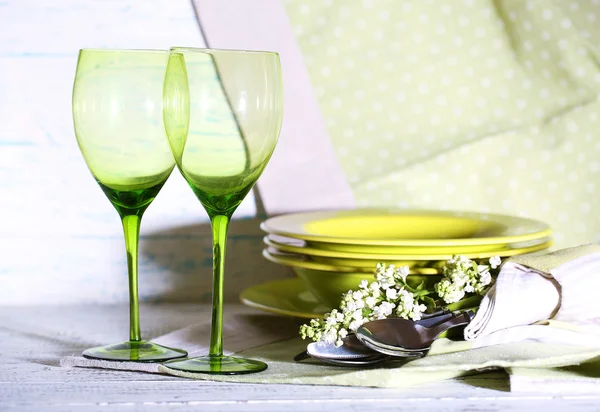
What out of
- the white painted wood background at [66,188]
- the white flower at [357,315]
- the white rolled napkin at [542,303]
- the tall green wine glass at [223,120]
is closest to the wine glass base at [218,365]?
the tall green wine glass at [223,120]

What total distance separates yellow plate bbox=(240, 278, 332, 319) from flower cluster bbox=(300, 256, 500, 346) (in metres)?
0.10

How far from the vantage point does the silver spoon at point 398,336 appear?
0.77m

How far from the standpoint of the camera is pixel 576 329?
79cm

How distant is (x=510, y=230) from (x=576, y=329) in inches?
6.7

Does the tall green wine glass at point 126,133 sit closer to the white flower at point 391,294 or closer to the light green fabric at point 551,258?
the white flower at point 391,294

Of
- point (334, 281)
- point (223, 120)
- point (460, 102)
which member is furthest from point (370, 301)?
point (460, 102)

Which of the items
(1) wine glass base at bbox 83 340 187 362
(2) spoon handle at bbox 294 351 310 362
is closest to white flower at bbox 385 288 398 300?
(2) spoon handle at bbox 294 351 310 362

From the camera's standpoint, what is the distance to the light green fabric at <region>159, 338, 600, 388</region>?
736 millimetres

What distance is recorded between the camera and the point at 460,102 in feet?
3.98

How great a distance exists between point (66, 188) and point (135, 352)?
1.47 feet

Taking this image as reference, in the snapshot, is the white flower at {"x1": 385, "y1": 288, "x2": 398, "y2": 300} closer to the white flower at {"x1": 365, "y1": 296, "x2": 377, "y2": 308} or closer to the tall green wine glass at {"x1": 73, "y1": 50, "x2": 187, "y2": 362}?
the white flower at {"x1": 365, "y1": 296, "x2": 377, "y2": 308}

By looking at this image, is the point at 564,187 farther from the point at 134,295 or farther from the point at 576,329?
the point at 134,295

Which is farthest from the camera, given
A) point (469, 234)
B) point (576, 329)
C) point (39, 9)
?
point (39, 9)

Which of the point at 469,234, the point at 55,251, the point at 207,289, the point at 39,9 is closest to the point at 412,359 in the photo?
the point at 469,234
